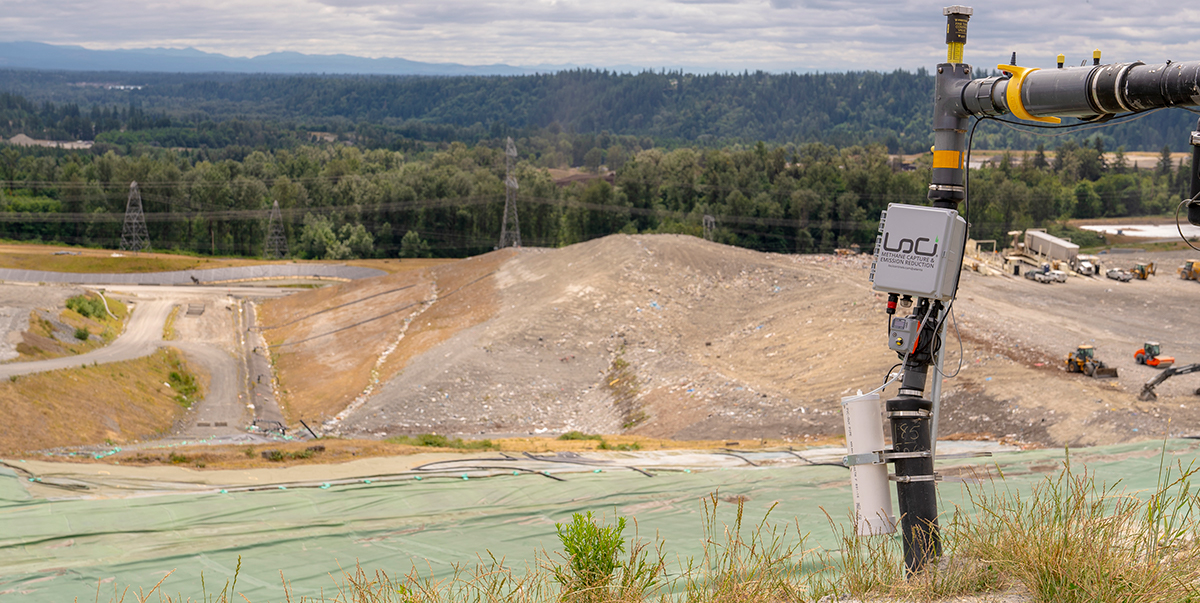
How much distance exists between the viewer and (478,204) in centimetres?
8512

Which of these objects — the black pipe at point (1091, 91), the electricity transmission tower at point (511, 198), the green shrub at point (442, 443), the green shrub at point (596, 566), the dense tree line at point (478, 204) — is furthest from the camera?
the dense tree line at point (478, 204)

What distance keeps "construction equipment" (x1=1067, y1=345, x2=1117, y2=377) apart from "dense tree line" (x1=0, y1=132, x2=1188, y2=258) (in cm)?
5502

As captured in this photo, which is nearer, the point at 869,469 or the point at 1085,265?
the point at 869,469

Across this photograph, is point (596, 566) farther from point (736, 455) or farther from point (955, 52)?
point (736, 455)

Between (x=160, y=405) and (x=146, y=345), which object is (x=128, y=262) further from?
(x=160, y=405)

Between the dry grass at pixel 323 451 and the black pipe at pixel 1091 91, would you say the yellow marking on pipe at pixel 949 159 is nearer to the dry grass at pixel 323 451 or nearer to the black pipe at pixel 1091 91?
the black pipe at pixel 1091 91

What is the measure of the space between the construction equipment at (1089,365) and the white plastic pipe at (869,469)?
16.6 meters

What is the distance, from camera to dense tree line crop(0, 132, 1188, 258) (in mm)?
78750

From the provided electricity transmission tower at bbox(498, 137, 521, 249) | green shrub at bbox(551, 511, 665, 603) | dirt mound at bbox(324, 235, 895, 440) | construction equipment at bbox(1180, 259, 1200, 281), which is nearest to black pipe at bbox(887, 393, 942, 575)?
green shrub at bbox(551, 511, 665, 603)

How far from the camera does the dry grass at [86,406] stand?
67.7 feet

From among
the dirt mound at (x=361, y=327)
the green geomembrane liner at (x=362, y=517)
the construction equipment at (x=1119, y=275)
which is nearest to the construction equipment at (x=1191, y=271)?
the construction equipment at (x=1119, y=275)

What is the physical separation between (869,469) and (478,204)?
81.2 m

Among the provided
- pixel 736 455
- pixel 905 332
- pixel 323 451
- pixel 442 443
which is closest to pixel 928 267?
pixel 905 332

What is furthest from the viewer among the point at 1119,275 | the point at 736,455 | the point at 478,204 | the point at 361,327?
the point at 478,204
